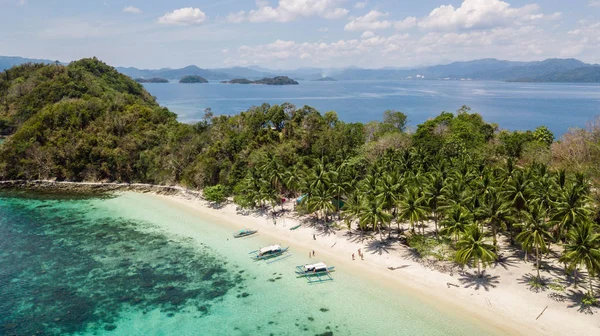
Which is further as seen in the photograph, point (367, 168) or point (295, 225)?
point (367, 168)

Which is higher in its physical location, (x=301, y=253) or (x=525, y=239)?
(x=525, y=239)

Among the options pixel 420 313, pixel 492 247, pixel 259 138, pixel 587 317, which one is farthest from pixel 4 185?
pixel 587 317

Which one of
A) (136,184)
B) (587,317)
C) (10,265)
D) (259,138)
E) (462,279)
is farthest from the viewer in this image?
(136,184)

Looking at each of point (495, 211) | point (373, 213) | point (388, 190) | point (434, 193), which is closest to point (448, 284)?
point (495, 211)

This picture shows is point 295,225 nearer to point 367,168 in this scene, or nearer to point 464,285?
point 367,168

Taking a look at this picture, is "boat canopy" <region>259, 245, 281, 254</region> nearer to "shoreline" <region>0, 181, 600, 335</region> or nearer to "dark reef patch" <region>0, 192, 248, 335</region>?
"shoreline" <region>0, 181, 600, 335</region>

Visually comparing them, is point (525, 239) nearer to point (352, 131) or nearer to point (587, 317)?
point (587, 317)

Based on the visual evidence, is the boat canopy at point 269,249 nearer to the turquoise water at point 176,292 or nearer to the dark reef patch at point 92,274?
the turquoise water at point 176,292
